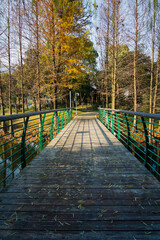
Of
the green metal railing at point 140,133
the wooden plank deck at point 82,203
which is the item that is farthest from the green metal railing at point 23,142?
the green metal railing at point 140,133

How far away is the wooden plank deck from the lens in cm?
165

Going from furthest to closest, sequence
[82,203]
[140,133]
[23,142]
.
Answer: [140,133]
[23,142]
[82,203]

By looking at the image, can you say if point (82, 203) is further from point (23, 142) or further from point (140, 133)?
point (140, 133)

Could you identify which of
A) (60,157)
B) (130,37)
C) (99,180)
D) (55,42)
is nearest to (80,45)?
(55,42)

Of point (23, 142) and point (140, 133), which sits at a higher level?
point (23, 142)

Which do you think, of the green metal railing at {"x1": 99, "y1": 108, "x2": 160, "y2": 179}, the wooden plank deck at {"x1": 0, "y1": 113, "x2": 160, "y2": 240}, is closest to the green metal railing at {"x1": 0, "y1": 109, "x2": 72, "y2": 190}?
the wooden plank deck at {"x1": 0, "y1": 113, "x2": 160, "y2": 240}

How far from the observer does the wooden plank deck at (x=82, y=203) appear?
1646 mm

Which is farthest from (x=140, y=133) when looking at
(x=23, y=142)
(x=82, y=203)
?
(x=82, y=203)

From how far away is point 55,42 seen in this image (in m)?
10.8

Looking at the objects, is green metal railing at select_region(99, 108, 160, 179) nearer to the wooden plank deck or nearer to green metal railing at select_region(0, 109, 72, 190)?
the wooden plank deck

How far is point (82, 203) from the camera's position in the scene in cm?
208

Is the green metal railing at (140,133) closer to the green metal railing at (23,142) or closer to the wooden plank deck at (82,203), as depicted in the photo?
the wooden plank deck at (82,203)

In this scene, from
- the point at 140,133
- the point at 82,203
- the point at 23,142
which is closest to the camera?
the point at 82,203

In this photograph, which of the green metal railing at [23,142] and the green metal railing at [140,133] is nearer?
the green metal railing at [23,142]
